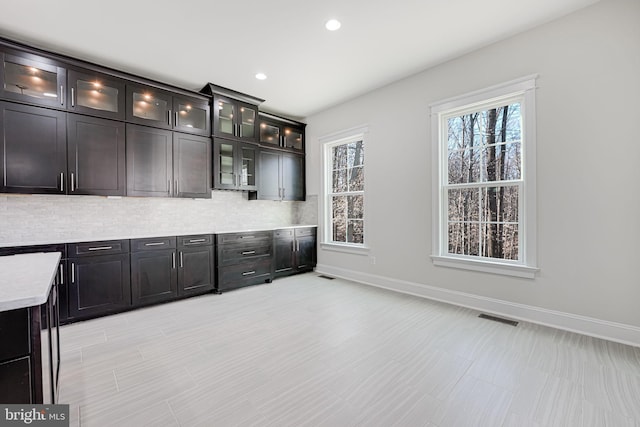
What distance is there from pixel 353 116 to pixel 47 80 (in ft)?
12.4

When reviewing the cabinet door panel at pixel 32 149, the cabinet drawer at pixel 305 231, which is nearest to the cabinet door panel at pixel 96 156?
the cabinet door panel at pixel 32 149

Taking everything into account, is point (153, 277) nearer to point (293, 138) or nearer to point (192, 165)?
point (192, 165)

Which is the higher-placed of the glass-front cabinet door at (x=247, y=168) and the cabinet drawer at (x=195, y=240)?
the glass-front cabinet door at (x=247, y=168)

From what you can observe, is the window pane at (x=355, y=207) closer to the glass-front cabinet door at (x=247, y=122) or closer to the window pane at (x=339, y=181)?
the window pane at (x=339, y=181)

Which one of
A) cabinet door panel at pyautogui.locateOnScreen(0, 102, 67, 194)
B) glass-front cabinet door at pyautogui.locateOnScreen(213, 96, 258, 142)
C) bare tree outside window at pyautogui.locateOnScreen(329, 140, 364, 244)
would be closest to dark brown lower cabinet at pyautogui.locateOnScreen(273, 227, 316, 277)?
bare tree outside window at pyautogui.locateOnScreen(329, 140, 364, 244)

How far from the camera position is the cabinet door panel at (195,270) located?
3.66m

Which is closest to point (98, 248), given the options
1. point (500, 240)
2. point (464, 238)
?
point (464, 238)

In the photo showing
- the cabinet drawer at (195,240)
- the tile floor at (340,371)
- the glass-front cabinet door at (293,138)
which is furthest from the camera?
the glass-front cabinet door at (293,138)

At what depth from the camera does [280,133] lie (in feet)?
16.6

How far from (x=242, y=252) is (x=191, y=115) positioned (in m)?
2.08

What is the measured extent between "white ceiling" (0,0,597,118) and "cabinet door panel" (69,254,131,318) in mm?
2305

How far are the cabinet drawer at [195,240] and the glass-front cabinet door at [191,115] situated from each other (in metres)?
1.47

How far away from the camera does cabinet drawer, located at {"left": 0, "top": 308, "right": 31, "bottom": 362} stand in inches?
37.8

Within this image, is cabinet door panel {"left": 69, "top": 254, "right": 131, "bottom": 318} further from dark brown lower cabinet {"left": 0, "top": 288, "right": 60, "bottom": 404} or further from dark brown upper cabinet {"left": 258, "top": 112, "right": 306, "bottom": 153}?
dark brown upper cabinet {"left": 258, "top": 112, "right": 306, "bottom": 153}
